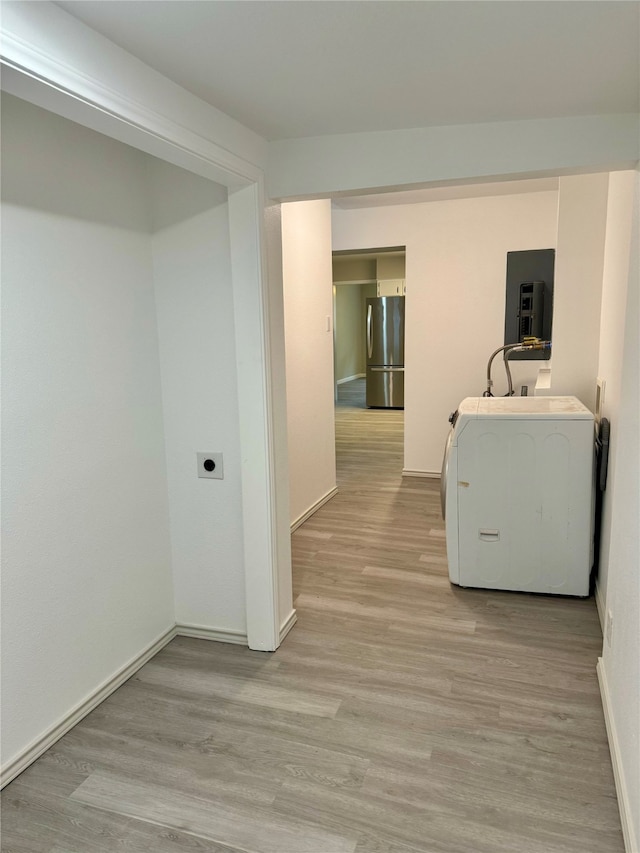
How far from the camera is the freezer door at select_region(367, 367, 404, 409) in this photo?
9.06 meters

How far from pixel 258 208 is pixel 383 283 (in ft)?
22.1

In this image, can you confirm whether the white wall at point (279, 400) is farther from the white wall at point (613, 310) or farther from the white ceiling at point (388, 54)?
the white wall at point (613, 310)

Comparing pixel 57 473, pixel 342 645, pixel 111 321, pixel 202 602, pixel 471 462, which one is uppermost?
pixel 111 321

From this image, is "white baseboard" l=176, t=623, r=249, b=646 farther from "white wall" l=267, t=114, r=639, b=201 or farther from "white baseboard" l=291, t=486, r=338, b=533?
"white wall" l=267, t=114, r=639, b=201

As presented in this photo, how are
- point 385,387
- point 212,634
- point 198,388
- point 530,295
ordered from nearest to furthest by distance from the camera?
point 198,388 < point 212,634 < point 530,295 < point 385,387

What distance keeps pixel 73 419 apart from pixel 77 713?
3.62ft

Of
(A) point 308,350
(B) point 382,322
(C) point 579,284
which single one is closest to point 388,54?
(C) point 579,284

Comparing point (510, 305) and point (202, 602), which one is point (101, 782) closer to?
point (202, 602)

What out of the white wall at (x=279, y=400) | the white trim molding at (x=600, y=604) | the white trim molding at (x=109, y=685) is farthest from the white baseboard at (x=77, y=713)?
the white trim molding at (x=600, y=604)

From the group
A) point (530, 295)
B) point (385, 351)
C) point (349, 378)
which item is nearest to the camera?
point (530, 295)

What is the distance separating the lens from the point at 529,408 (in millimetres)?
2996

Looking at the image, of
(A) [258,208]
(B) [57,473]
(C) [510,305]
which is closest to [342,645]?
(B) [57,473]

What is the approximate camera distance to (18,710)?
6.10 feet

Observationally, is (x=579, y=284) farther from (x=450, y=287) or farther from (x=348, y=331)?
(x=348, y=331)
